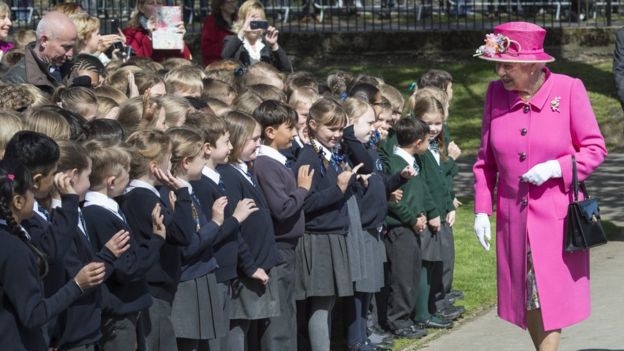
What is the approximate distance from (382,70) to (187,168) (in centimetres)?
1565

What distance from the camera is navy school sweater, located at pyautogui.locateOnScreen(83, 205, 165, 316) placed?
6410mm

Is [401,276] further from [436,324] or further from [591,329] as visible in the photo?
[591,329]

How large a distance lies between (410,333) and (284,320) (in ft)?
5.52

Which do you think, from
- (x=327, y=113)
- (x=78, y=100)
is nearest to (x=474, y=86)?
(x=327, y=113)

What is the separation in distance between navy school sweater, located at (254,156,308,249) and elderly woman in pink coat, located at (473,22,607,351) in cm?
119

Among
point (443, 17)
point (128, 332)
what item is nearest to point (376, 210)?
point (128, 332)

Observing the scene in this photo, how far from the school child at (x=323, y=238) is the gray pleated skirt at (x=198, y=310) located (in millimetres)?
1311

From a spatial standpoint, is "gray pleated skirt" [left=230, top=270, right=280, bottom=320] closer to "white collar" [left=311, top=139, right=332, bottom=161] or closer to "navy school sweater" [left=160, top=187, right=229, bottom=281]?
"navy school sweater" [left=160, top=187, right=229, bottom=281]

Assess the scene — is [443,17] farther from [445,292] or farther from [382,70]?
[445,292]

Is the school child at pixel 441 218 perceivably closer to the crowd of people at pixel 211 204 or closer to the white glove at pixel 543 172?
the crowd of people at pixel 211 204

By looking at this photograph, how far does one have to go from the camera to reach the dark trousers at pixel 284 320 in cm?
805

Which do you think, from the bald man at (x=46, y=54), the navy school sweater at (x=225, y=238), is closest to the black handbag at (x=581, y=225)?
the navy school sweater at (x=225, y=238)

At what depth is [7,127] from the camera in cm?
632

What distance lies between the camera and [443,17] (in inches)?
1005
